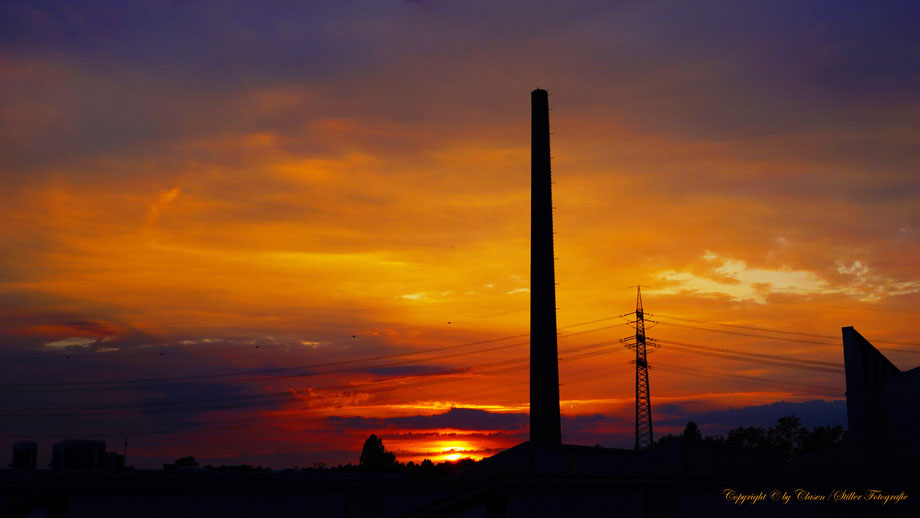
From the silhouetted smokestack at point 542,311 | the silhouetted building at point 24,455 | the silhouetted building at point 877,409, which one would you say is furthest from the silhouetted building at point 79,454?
the silhouetted building at point 877,409

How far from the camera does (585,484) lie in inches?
611

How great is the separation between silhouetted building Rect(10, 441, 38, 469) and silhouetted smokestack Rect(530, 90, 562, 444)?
35.8 meters

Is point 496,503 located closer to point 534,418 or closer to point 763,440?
point 534,418

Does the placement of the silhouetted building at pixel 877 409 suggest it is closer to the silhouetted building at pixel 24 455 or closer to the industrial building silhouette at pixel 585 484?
the industrial building silhouette at pixel 585 484

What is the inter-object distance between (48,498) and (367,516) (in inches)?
343

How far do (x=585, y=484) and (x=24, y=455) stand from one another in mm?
53778

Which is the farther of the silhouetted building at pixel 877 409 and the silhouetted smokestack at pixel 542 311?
the silhouetted smokestack at pixel 542 311

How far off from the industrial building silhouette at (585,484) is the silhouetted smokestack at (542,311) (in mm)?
12125

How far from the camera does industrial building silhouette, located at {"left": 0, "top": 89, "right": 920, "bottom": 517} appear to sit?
50.8 ft

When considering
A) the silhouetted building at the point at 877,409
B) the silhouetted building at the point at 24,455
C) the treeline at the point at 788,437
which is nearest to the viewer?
the silhouetted building at the point at 877,409

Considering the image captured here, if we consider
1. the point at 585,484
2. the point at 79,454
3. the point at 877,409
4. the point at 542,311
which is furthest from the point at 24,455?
the point at 877,409

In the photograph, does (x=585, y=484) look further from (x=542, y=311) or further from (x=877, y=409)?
(x=542, y=311)

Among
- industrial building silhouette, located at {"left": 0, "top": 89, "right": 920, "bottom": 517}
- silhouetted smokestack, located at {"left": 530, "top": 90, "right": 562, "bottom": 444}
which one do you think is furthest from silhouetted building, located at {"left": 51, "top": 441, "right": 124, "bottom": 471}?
silhouetted smokestack, located at {"left": 530, "top": 90, "right": 562, "bottom": 444}

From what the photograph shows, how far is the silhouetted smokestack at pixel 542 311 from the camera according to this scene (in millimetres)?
49719
